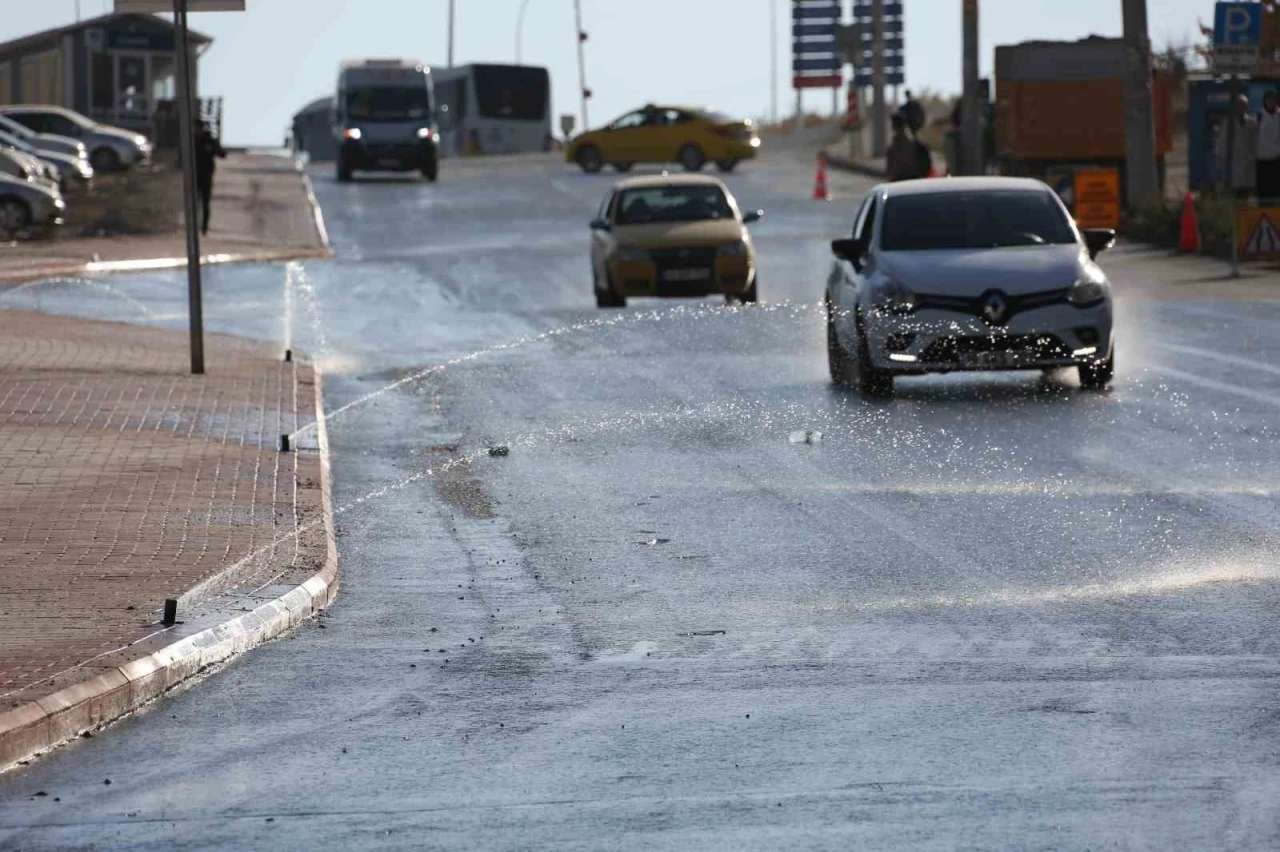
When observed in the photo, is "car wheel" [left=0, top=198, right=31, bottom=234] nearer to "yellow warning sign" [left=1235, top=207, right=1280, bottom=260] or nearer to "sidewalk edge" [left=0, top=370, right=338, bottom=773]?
"yellow warning sign" [left=1235, top=207, right=1280, bottom=260]

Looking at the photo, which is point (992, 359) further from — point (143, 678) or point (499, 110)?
point (499, 110)

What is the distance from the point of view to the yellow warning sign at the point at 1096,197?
1548 inches

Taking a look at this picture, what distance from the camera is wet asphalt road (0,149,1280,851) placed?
6.93m

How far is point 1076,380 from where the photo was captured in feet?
63.7

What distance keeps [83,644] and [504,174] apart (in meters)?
56.1

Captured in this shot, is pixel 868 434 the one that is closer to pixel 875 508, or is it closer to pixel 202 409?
pixel 875 508

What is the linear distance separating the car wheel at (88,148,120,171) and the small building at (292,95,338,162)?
1121 inches

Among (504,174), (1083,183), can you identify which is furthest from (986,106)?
(504,174)

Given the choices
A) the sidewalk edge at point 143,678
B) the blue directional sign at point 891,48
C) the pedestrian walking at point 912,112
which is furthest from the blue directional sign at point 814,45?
the sidewalk edge at point 143,678

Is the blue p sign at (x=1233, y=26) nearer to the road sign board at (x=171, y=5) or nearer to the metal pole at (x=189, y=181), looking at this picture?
the metal pole at (x=189, y=181)

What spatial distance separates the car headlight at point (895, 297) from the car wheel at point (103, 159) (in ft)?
163

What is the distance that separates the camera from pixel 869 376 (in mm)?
18406

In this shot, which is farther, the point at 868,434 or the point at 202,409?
the point at 202,409

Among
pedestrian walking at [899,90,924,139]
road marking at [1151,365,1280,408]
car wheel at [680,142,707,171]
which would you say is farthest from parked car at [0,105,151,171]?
road marking at [1151,365,1280,408]
